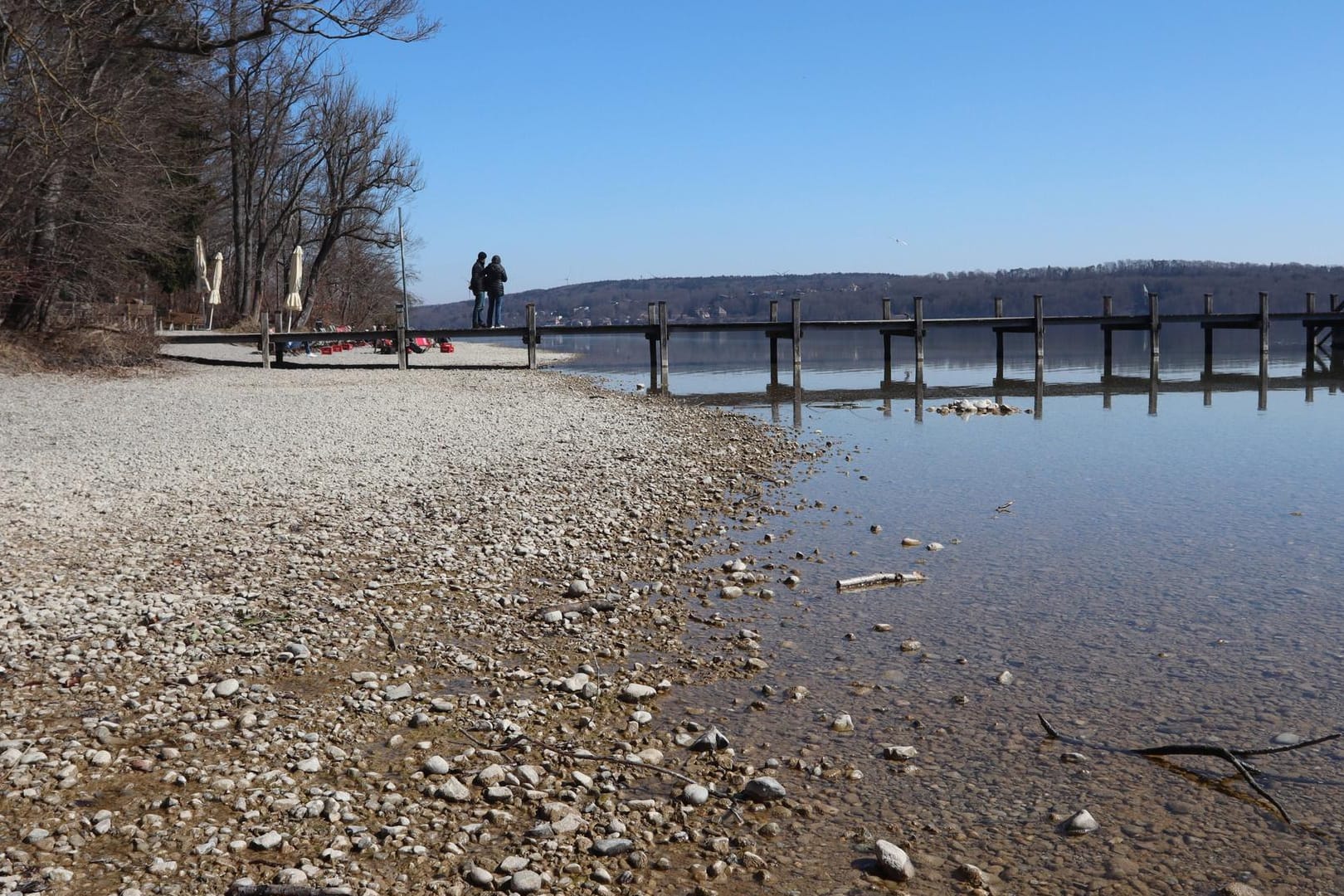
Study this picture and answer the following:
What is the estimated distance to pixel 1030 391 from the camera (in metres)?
33.4

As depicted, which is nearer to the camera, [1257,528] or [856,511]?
[1257,528]

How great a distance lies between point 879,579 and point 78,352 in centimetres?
2070

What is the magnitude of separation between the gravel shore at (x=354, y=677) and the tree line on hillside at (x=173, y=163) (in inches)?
169

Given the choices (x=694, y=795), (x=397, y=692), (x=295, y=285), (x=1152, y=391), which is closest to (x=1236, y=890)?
(x=694, y=795)

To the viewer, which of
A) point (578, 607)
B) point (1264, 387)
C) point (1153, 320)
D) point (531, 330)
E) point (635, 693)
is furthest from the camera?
point (1153, 320)

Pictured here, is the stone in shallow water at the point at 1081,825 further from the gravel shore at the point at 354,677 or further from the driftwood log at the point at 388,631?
the driftwood log at the point at 388,631

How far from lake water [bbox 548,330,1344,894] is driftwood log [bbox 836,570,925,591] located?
171 millimetres

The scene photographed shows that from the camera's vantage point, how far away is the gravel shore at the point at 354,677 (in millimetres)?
4207

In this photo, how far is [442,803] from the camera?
462cm

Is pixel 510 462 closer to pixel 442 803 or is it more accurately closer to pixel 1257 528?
pixel 1257 528

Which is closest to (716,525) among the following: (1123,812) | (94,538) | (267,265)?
(94,538)

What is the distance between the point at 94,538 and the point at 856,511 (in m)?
7.34

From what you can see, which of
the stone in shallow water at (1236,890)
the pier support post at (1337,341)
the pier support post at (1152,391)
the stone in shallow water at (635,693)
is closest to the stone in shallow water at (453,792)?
the stone in shallow water at (635,693)

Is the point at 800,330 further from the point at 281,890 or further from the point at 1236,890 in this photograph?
the point at 281,890
